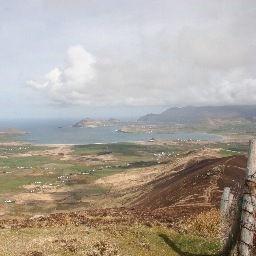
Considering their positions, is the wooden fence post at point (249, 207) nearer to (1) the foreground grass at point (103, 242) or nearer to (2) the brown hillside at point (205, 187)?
(1) the foreground grass at point (103, 242)

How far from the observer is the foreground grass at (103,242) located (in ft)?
59.5

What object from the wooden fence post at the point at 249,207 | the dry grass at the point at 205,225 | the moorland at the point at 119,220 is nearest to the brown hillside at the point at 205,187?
the moorland at the point at 119,220

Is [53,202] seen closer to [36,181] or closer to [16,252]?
[36,181]

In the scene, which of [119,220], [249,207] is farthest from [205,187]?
[249,207]

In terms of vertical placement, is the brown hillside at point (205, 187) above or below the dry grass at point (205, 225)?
below

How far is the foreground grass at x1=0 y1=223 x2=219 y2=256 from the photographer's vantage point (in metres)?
18.1

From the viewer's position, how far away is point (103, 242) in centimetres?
1947

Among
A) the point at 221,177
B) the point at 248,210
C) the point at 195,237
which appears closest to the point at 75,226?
the point at 195,237

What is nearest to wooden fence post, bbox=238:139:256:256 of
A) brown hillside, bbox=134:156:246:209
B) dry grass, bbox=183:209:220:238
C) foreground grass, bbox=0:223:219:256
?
foreground grass, bbox=0:223:219:256

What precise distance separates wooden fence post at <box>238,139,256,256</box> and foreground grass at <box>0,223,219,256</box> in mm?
5584

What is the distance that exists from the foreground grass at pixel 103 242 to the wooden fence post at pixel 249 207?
5.58 m

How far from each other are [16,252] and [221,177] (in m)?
43.1

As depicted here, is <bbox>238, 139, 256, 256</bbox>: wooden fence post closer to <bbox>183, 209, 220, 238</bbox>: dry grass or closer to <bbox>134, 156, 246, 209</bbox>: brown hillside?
<bbox>183, 209, 220, 238</bbox>: dry grass

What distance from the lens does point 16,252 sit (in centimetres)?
1773
